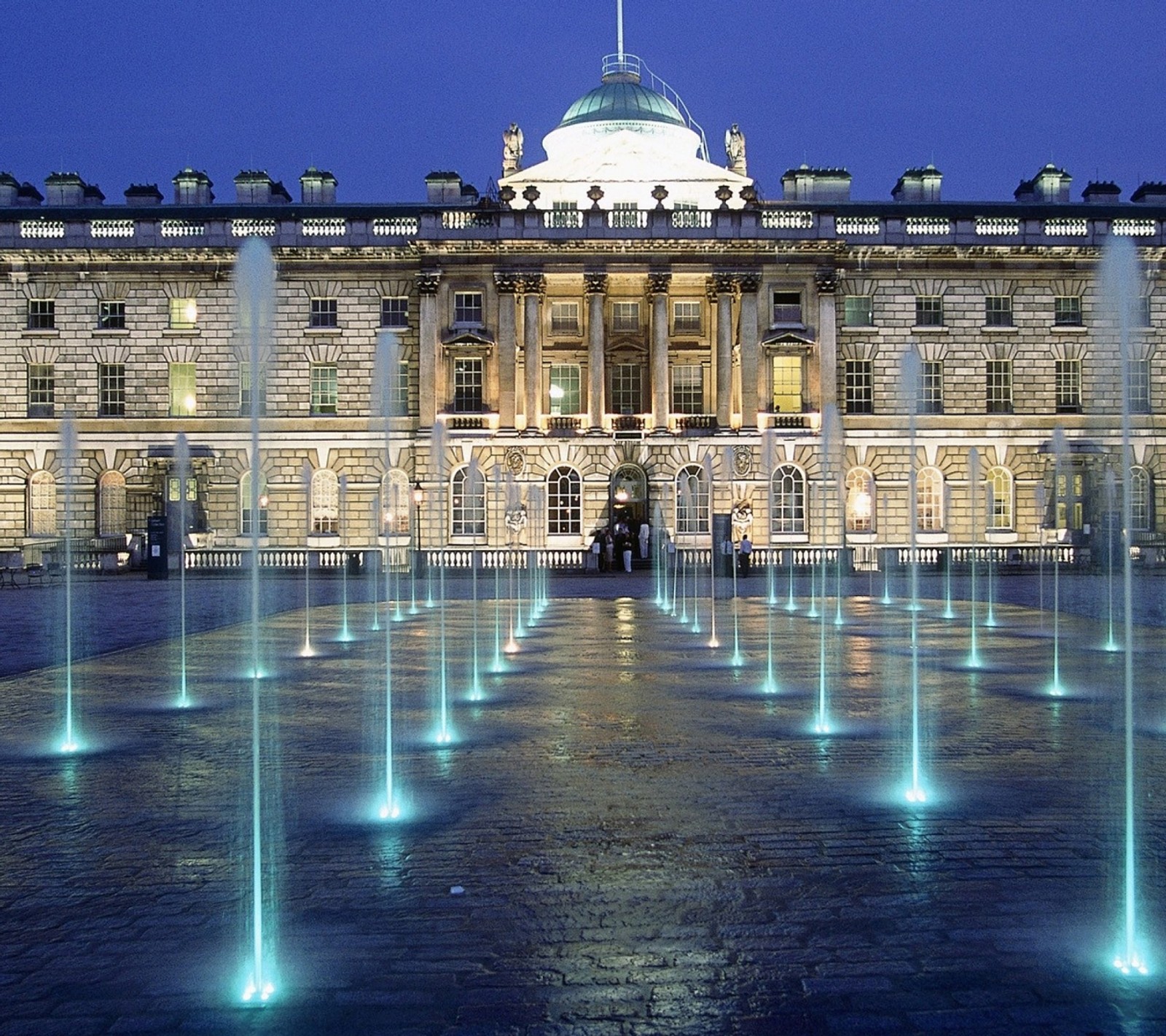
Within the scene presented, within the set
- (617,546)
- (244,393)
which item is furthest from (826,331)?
(244,393)

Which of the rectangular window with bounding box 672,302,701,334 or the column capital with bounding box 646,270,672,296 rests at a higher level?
the column capital with bounding box 646,270,672,296

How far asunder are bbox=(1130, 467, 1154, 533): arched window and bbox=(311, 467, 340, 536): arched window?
111 ft

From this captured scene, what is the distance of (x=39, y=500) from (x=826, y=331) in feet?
112

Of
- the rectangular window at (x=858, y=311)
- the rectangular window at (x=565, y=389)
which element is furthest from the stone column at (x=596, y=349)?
the rectangular window at (x=858, y=311)

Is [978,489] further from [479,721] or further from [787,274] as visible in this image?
[479,721]

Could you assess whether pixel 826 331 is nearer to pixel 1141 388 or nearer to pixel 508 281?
pixel 508 281

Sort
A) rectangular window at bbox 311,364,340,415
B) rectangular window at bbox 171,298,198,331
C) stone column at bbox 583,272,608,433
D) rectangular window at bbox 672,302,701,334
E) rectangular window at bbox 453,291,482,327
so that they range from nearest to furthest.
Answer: stone column at bbox 583,272,608,433
rectangular window at bbox 453,291,482,327
rectangular window at bbox 171,298,198,331
rectangular window at bbox 311,364,340,415
rectangular window at bbox 672,302,701,334

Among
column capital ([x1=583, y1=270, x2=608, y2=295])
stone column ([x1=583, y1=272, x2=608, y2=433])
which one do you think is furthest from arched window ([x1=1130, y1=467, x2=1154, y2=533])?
column capital ([x1=583, y1=270, x2=608, y2=295])

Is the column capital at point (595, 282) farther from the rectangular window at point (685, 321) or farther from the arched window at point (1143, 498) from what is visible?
the arched window at point (1143, 498)

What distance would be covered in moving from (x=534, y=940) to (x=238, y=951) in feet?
4.53

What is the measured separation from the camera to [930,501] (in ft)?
178

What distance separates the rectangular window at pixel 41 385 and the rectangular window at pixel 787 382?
30916 mm

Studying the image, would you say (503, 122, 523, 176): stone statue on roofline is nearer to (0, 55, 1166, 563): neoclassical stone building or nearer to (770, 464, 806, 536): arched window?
(0, 55, 1166, 563): neoclassical stone building

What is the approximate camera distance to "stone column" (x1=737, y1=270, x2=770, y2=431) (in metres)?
52.6
